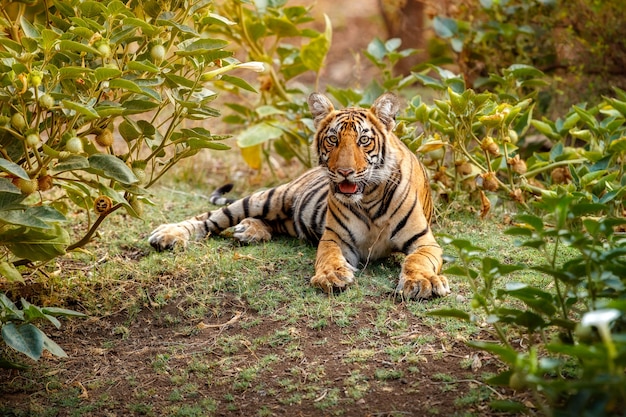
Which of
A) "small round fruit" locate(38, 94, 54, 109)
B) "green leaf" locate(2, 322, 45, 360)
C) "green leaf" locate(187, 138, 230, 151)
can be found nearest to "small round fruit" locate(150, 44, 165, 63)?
"green leaf" locate(187, 138, 230, 151)

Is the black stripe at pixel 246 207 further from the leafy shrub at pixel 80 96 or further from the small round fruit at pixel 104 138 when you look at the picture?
the small round fruit at pixel 104 138

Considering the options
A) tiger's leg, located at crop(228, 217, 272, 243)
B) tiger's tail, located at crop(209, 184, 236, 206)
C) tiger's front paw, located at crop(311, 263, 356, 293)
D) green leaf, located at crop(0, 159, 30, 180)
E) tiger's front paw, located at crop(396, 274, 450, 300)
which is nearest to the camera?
green leaf, located at crop(0, 159, 30, 180)

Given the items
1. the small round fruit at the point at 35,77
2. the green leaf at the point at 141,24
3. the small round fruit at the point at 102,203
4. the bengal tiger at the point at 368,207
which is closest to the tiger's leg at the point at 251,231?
the bengal tiger at the point at 368,207

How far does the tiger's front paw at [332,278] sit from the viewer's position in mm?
4367

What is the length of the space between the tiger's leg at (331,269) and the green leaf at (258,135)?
1.82m

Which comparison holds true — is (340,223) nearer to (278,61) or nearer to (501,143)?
(501,143)

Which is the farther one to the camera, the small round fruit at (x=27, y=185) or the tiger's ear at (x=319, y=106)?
the tiger's ear at (x=319, y=106)

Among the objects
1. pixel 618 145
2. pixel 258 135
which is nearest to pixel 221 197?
pixel 258 135

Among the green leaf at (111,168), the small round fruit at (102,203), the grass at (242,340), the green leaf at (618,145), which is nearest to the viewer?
the grass at (242,340)

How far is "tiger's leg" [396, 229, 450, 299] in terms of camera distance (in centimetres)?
422

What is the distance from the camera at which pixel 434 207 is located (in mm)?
5723

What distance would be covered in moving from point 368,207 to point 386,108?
623 mm

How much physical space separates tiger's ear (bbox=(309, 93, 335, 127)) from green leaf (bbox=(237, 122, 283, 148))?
56.2 inches

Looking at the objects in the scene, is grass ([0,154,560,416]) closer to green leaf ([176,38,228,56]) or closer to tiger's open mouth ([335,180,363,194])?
tiger's open mouth ([335,180,363,194])
